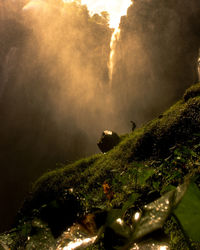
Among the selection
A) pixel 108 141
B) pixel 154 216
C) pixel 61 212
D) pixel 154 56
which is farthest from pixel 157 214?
pixel 154 56

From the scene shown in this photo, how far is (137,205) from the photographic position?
135cm

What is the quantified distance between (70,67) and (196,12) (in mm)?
14798

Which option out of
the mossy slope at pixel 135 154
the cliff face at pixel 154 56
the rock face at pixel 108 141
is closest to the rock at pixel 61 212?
the mossy slope at pixel 135 154

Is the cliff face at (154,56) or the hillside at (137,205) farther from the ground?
the cliff face at (154,56)

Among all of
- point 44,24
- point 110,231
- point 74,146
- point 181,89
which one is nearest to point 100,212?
point 110,231

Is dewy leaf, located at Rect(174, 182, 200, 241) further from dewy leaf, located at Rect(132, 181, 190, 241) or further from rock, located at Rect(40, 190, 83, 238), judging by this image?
rock, located at Rect(40, 190, 83, 238)

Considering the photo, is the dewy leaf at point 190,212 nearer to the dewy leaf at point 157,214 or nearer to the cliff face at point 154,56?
the dewy leaf at point 157,214

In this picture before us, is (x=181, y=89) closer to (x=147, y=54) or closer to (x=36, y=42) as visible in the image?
(x=147, y=54)

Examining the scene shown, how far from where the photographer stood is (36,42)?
81.9 feet

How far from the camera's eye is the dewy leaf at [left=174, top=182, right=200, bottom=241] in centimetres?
26

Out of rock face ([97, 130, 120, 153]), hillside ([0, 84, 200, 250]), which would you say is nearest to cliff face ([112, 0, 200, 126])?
rock face ([97, 130, 120, 153])

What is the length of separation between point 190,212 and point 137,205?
3.93 ft

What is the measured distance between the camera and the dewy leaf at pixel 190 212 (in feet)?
0.84

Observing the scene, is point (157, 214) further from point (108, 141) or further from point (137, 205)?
point (108, 141)
